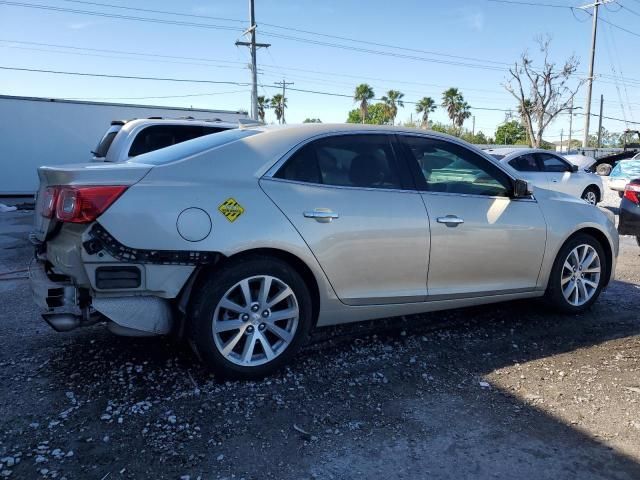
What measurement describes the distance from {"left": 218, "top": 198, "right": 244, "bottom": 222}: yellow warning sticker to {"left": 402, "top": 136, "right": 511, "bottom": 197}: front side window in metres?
1.49

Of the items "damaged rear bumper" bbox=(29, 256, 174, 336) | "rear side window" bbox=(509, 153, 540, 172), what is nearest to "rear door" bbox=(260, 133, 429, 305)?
"damaged rear bumper" bbox=(29, 256, 174, 336)

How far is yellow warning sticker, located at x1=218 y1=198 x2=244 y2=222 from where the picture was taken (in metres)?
3.34

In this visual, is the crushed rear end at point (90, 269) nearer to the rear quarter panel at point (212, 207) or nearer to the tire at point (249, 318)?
the rear quarter panel at point (212, 207)

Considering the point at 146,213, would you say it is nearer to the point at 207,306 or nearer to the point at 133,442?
the point at 207,306

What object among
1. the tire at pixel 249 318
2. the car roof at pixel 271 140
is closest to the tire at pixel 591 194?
the car roof at pixel 271 140

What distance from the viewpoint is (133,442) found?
282 centimetres

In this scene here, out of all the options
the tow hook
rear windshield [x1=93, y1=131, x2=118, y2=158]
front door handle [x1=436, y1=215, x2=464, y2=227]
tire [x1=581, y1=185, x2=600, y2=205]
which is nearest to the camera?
the tow hook

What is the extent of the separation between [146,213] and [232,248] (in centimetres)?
54

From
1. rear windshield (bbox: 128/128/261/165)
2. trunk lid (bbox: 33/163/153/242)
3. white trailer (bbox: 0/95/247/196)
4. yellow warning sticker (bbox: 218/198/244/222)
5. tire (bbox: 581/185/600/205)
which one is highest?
white trailer (bbox: 0/95/247/196)

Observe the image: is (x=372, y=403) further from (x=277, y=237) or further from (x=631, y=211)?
(x=631, y=211)

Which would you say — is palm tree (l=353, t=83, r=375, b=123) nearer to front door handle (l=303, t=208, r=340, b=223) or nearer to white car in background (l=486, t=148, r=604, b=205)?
white car in background (l=486, t=148, r=604, b=205)

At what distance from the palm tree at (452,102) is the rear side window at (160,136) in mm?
67314

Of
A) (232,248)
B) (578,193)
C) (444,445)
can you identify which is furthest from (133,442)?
(578,193)

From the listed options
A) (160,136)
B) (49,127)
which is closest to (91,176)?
(160,136)
